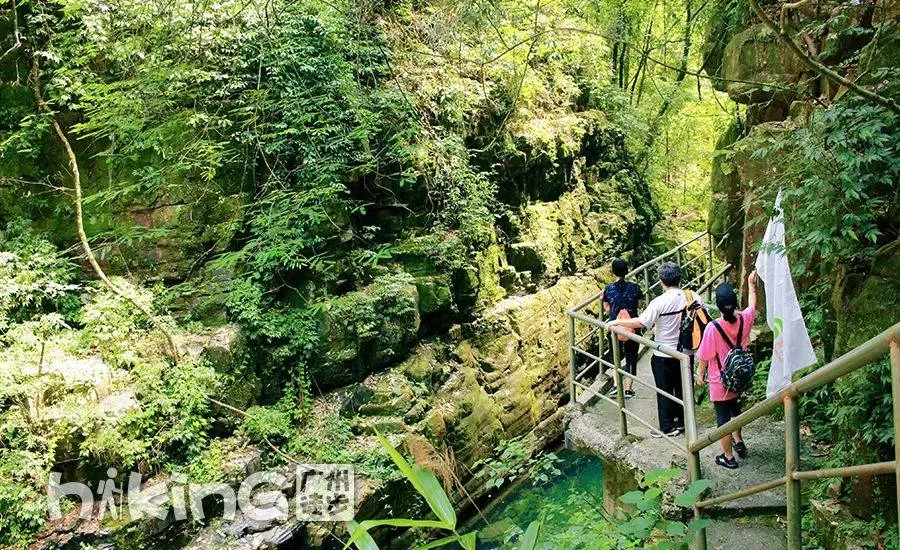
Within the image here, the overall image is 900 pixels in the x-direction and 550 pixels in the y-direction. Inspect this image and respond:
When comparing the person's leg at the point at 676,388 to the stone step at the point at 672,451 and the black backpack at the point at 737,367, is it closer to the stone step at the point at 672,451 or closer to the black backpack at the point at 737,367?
the stone step at the point at 672,451

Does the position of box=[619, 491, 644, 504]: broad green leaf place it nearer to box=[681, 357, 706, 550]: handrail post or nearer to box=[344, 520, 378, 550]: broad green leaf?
box=[681, 357, 706, 550]: handrail post

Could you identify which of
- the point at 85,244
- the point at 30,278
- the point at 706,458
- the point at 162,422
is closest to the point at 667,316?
the point at 706,458

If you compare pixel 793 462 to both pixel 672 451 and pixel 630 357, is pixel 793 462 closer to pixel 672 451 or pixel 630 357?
pixel 672 451

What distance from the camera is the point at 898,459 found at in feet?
4.43

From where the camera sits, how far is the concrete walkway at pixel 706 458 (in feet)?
12.6

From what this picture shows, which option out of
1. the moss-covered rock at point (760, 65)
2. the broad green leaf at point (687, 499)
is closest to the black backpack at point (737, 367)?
the broad green leaf at point (687, 499)

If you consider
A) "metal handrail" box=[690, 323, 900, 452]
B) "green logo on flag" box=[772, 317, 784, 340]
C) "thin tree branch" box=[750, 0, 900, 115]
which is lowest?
"green logo on flag" box=[772, 317, 784, 340]

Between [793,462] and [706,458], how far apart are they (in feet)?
9.93

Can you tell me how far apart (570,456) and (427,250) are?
4.55 metres

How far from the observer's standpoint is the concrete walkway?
152 inches

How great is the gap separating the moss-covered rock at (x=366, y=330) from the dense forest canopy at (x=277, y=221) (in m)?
0.03

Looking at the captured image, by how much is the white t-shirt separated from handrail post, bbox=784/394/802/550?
306 centimetres

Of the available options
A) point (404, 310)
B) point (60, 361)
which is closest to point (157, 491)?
point (60, 361)

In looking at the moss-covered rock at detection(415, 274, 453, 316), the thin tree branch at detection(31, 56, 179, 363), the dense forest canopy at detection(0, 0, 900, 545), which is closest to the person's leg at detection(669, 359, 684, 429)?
the dense forest canopy at detection(0, 0, 900, 545)
